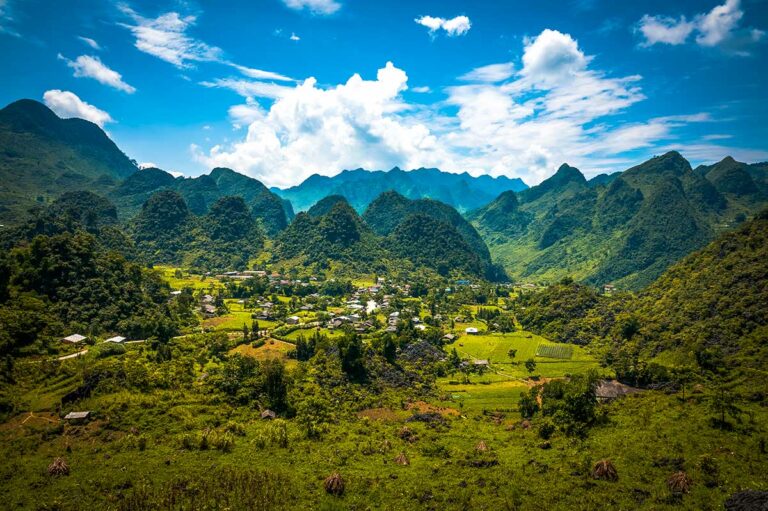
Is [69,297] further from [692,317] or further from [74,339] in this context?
[692,317]

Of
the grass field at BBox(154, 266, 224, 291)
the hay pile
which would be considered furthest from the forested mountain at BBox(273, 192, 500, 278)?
the hay pile

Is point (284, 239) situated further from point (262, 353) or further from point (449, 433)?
point (449, 433)

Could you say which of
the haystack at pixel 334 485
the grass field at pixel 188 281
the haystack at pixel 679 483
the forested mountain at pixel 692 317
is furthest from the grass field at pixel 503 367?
the grass field at pixel 188 281

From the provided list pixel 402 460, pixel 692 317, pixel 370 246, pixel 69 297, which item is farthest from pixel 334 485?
pixel 370 246

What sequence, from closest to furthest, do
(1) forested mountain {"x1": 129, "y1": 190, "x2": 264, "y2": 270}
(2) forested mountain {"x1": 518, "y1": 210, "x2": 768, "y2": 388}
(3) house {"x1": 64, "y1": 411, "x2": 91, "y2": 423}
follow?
(3) house {"x1": 64, "y1": 411, "x2": 91, "y2": 423}, (2) forested mountain {"x1": 518, "y1": 210, "x2": 768, "y2": 388}, (1) forested mountain {"x1": 129, "y1": 190, "x2": 264, "y2": 270}

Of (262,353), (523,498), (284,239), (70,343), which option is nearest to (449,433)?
(523,498)

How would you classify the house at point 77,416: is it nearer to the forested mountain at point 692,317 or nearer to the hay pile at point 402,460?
the hay pile at point 402,460

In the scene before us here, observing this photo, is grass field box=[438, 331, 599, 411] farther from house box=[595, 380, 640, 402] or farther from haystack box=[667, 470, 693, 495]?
haystack box=[667, 470, 693, 495]
